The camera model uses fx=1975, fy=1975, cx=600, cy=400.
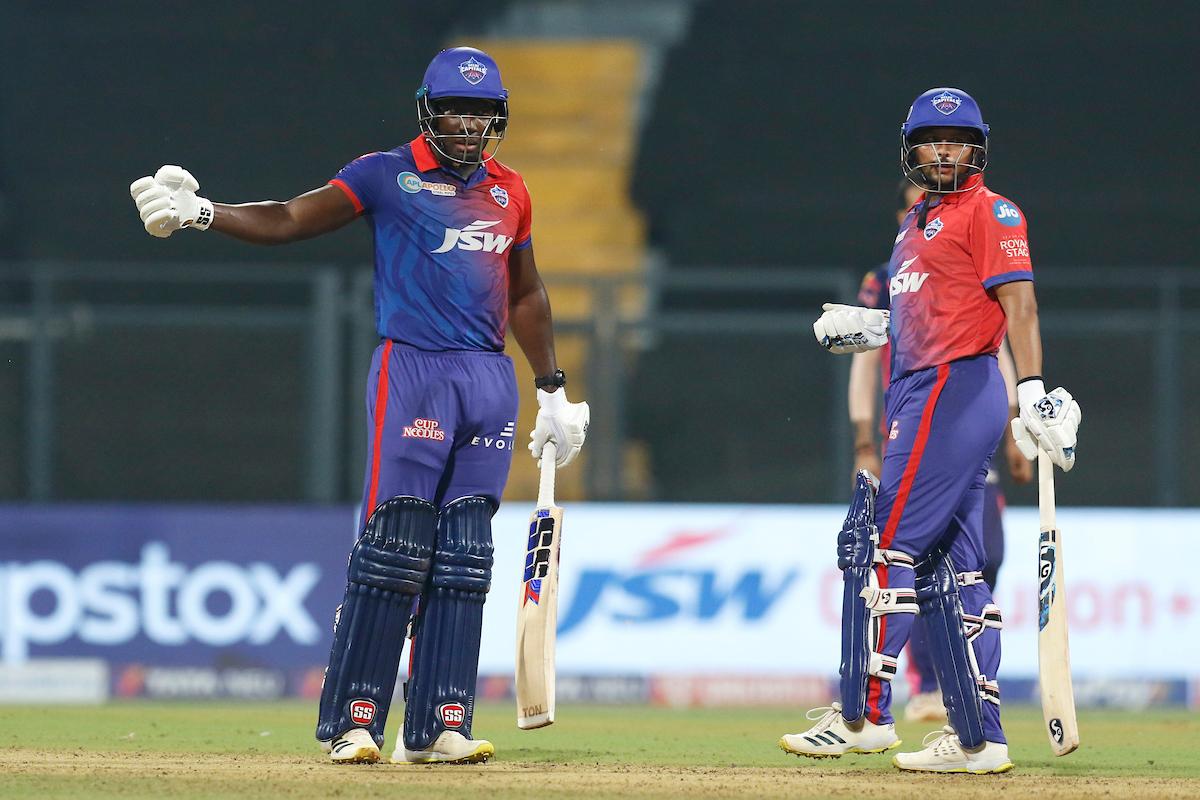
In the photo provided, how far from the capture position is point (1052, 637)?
5801 mm

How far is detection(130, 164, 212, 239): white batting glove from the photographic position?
5539mm

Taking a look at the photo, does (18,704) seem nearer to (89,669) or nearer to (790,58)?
(89,669)

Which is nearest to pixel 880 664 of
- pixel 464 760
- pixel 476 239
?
pixel 464 760

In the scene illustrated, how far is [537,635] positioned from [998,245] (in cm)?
180

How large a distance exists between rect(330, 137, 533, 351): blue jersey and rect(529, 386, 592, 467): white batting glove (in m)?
0.41

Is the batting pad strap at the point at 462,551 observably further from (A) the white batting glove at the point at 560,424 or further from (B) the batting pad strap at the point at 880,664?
(B) the batting pad strap at the point at 880,664

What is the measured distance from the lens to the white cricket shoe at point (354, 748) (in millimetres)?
5742

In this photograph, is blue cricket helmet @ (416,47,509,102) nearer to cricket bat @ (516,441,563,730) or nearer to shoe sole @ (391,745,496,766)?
cricket bat @ (516,441,563,730)

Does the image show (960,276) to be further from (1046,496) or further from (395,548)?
(395,548)

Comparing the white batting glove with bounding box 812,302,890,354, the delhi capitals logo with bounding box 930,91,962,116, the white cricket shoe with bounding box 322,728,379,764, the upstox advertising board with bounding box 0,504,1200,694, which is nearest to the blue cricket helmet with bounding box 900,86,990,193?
the delhi capitals logo with bounding box 930,91,962,116

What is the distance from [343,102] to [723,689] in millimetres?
7013

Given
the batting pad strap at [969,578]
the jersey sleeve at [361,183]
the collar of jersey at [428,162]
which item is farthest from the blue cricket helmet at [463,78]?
the batting pad strap at [969,578]

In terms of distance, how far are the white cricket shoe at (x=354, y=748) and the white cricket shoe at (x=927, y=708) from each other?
3029mm

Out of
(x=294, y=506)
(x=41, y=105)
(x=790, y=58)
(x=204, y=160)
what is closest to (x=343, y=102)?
(x=204, y=160)
